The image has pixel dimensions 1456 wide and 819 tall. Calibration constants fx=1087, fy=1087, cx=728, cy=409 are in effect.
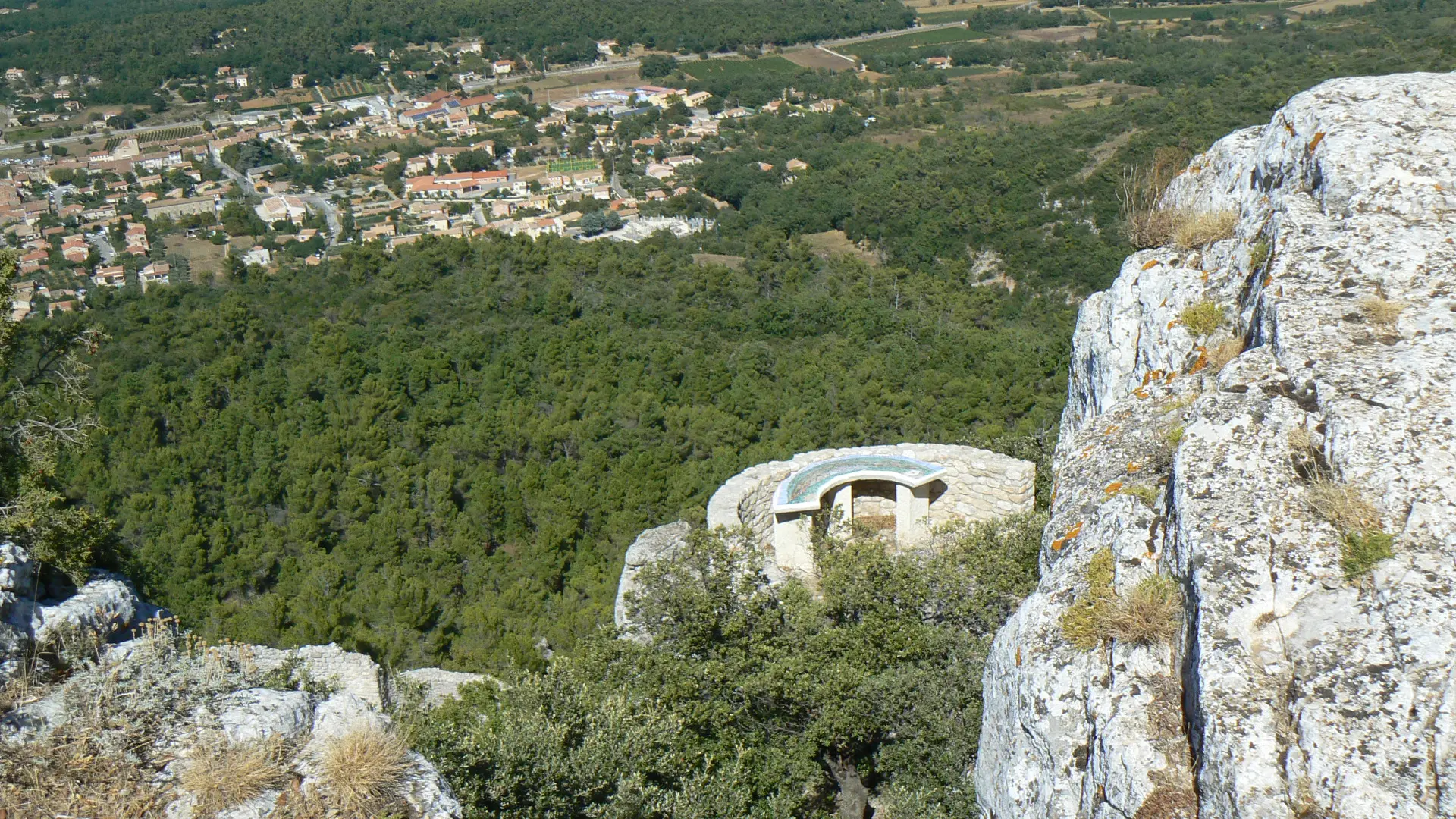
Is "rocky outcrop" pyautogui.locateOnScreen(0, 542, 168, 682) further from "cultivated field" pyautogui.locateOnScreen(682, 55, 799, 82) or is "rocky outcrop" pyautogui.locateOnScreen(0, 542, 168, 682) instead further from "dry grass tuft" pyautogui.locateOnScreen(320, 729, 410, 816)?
"cultivated field" pyautogui.locateOnScreen(682, 55, 799, 82)

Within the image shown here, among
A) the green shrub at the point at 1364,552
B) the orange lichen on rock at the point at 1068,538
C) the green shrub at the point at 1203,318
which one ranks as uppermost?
the green shrub at the point at 1203,318

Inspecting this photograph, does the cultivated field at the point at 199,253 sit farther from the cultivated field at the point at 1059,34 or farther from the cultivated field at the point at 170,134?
the cultivated field at the point at 1059,34

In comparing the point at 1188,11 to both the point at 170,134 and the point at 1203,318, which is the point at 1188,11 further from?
the point at 1203,318

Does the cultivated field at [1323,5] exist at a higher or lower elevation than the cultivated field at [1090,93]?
higher

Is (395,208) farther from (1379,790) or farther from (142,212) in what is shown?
(1379,790)

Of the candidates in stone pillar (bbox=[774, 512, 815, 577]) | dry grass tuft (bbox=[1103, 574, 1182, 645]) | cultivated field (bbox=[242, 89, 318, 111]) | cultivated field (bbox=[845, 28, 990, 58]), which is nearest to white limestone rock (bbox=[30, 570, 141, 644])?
dry grass tuft (bbox=[1103, 574, 1182, 645])

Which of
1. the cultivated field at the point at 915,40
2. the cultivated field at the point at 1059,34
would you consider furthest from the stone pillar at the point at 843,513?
the cultivated field at the point at 915,40

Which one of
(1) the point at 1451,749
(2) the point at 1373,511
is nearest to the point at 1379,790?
(1) the point at 1451,749
